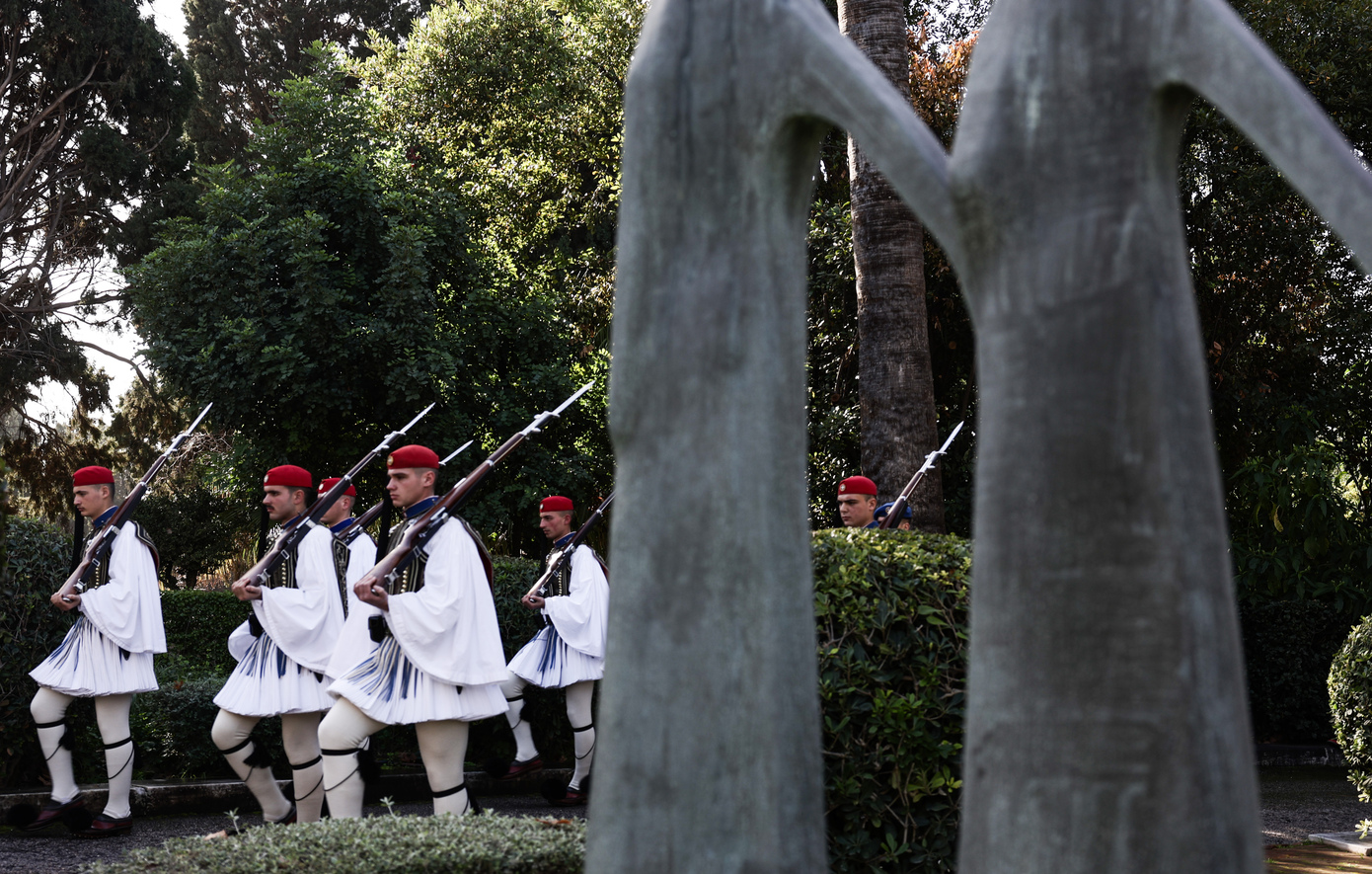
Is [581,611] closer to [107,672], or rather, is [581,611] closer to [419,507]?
[419,507]

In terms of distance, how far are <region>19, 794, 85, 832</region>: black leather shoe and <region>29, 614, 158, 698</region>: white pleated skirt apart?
74cm

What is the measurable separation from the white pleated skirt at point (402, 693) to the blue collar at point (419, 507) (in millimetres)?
740

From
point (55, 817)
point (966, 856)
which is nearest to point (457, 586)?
point (55, 817)

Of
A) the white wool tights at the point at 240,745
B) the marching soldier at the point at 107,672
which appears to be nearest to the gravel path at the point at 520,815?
the marching soldier at the point at 107,672

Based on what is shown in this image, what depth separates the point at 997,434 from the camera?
2.44 metres

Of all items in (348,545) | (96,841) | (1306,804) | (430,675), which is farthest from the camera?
(1306,804)

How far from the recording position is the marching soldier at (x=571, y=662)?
33.0 ft

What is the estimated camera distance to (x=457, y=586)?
6.91m

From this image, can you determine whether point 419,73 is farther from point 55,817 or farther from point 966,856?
point 966,856

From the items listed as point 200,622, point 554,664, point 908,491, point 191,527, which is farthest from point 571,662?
point 191,527

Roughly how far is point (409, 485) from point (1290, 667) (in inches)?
423

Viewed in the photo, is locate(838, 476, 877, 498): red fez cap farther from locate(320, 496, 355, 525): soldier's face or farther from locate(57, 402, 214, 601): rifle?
locate(57, 402, 214, 601): rifle

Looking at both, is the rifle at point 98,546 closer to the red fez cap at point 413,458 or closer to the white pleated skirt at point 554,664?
the red fez cap at point 413,458

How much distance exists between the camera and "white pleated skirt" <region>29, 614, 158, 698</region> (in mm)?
8484
